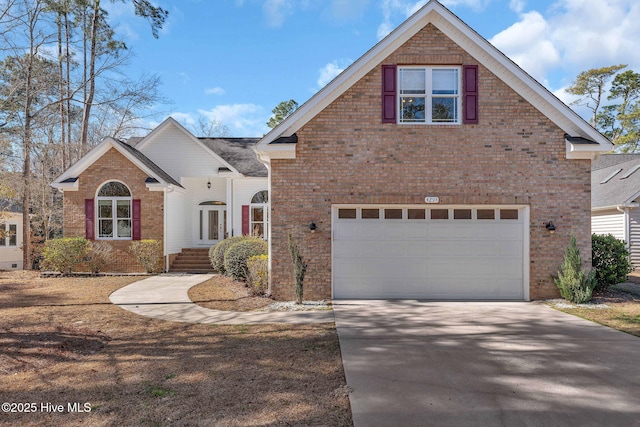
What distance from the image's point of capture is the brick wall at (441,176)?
9.36 m

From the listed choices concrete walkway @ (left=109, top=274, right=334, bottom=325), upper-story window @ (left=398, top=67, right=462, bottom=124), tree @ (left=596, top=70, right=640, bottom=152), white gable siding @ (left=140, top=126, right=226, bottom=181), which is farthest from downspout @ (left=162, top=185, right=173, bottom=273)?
tree @ (left=596, top=70, right=640, bottom=152)

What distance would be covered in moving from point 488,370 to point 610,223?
55.0 feet

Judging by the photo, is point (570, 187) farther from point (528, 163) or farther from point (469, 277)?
point (469, 277)

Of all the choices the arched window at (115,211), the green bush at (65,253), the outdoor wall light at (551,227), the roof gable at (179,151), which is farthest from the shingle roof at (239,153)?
the outdoor wall light at (551,227)

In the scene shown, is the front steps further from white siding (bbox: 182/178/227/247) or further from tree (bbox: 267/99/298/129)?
tree (bbox: 267/99/298/129)

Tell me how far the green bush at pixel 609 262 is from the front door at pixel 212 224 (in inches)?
554

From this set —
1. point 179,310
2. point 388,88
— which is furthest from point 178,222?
point 388,88

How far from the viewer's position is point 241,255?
11.3 m

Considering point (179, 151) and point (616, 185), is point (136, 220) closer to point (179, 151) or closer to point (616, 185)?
point (179, 151)

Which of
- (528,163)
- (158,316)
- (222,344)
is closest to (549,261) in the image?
(528,163)

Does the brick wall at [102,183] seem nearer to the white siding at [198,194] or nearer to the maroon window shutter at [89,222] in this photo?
the maroon window shutter at [89,222]

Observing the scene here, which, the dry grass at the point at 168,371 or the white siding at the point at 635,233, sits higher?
the white siding at the point at 635,233

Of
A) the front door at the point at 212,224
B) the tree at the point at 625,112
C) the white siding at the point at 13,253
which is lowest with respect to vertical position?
the white siding at the point at 13,253

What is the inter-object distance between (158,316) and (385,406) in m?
5.65
